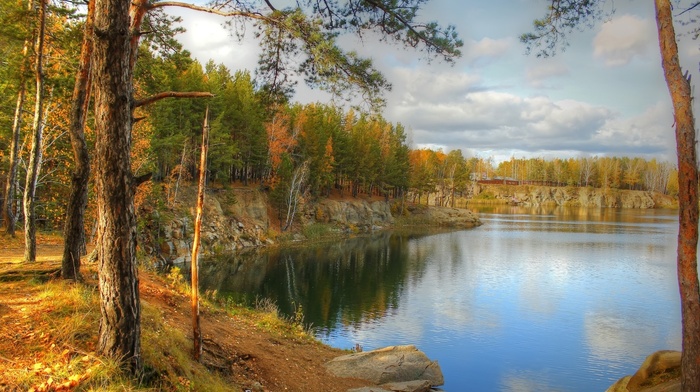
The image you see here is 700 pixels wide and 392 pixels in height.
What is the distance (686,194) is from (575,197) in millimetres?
142157

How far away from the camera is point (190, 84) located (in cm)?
3888

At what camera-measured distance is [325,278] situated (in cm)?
2983

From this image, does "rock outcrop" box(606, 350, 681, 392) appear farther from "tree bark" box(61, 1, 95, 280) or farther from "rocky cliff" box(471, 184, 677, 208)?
"rocky cliff" box(471, 184, 677, 208)

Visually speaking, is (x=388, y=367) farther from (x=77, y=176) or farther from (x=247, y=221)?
(x=247, y=221)

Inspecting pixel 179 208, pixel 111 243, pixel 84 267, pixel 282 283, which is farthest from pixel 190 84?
pixel 111 243

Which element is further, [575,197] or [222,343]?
[575,197]

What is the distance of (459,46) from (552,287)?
21909mm

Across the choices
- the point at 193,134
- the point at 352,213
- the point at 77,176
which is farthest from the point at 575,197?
the point at 77,176

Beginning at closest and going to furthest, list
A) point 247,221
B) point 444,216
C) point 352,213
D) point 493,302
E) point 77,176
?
point 77,176, point 493,302, point 247,221, point 352,213, point 444,216

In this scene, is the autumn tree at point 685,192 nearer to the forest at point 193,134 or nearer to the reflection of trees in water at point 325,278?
the forest at point 193,134

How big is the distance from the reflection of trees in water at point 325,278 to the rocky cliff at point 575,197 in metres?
107

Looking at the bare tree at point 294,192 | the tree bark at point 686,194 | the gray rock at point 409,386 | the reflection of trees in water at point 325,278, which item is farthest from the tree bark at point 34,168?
the bare tree at point 294,192

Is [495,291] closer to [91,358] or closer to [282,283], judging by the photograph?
[282,283]

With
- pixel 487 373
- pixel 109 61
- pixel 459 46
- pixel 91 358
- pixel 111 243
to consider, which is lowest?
pixel 487 373
